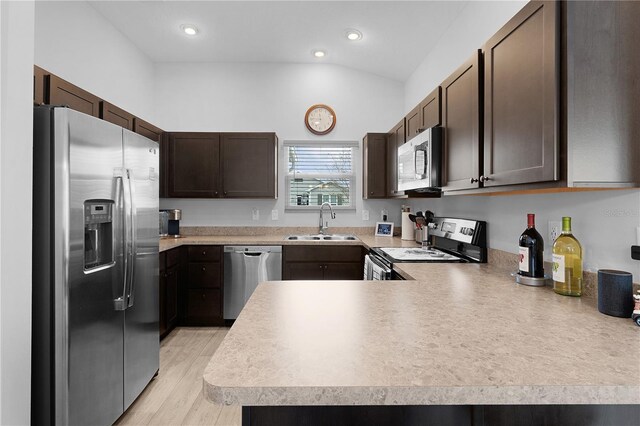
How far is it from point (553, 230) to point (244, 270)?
264cm

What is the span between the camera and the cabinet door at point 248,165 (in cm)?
365

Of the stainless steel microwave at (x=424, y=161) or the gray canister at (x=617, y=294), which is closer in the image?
the gray canister at (x=617, y=294)

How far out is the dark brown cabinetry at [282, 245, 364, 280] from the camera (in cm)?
337

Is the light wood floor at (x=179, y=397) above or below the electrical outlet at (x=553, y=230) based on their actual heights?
below

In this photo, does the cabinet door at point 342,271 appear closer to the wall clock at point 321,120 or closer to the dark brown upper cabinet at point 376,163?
the dark brown upper cabinet at point 376,163

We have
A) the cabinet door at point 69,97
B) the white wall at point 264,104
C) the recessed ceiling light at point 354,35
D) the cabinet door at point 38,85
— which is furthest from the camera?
the white wall at point 264,104

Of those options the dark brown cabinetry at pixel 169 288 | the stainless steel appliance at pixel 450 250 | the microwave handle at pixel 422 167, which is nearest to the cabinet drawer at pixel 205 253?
the dark brown cabinetry at pixel 169 288

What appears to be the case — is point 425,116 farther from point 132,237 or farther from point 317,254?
point 132,237

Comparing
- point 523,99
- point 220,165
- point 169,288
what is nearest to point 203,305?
point 169,288

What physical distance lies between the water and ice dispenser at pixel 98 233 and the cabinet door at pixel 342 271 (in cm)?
199

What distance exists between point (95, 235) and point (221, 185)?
6.49 ft

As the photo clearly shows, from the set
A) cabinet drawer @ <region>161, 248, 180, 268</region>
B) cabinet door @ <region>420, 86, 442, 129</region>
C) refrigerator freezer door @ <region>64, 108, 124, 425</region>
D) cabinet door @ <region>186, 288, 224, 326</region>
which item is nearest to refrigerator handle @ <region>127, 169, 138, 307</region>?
refrigerator freezer door @ <region>64, 108, 124, 425</region>

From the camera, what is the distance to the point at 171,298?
3111 mm

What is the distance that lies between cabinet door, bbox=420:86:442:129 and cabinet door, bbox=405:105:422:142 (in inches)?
1.8
